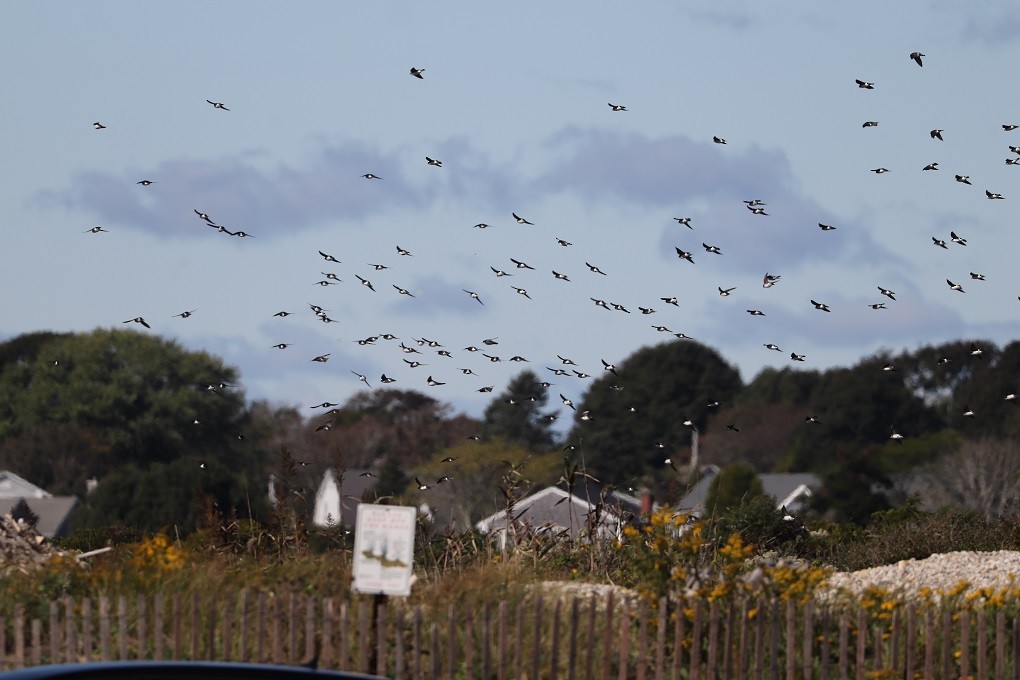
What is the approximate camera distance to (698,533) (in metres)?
13.4

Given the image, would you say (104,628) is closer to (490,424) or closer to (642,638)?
(642,638)

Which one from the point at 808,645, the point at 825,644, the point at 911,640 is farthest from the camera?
the point at 911,640

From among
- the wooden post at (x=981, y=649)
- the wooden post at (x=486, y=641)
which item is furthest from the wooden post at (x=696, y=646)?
the wooden post at (x=981, y=649)

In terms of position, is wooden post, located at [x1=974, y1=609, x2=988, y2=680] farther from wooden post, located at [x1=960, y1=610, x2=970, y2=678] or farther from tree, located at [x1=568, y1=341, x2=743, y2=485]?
tree, located at [x1=568, y1=341, x2=743, y2=485]

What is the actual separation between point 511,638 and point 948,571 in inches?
425

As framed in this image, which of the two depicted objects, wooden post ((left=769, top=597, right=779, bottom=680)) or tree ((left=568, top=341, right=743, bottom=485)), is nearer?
wooden post ((left=769, top=597, right=779, bottom=680))

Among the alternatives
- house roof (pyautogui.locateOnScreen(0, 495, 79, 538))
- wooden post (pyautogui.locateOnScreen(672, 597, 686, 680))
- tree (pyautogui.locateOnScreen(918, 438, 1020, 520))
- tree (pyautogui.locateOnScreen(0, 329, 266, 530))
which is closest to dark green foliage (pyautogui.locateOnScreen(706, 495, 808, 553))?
wooden post (pyautogui.locateOnScreen(672, 597, 686, 680))

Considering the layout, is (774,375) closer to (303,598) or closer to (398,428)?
(398,428)

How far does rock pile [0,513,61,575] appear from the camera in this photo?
14461 millimetres

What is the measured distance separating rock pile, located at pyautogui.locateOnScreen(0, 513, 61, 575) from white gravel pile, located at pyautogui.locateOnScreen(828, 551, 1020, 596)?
906 cm

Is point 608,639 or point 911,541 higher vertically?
point 911,541

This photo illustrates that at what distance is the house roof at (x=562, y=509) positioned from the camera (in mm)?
18328

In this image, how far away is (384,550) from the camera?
36.3 ft

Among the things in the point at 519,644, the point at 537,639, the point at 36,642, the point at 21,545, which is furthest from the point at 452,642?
the point at 21,545
